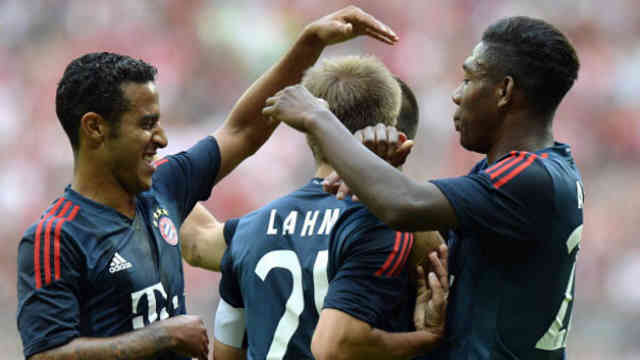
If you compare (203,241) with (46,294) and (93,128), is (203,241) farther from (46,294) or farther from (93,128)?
(46,294)

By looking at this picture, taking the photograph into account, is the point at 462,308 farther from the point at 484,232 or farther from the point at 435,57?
the point at 435,57

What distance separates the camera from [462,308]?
2756mm

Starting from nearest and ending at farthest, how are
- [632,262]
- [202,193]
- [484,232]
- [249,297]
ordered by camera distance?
[484,232] < [249,297] < [202,193] < [632,262]

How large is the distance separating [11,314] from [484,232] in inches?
304

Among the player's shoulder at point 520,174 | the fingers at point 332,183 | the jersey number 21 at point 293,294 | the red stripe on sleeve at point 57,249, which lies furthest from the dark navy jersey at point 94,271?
the player's shoulder at point 520,174

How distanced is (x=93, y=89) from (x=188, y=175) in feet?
1.89

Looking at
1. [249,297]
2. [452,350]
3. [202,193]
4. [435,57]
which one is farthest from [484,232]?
[435,57]

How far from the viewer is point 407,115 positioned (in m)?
3.21

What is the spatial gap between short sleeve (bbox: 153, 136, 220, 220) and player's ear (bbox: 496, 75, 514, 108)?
4.07 feet

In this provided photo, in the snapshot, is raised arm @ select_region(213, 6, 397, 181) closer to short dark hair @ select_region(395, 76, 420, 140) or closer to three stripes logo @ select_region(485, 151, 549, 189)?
short dark hair @ select_region(395, 76, 420, 140)

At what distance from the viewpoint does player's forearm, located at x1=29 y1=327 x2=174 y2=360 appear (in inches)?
106

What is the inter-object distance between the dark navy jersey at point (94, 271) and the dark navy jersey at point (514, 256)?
101cm

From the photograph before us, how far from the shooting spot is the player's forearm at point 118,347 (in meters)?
2.70

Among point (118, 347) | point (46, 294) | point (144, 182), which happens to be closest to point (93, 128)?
point (144, 182)
